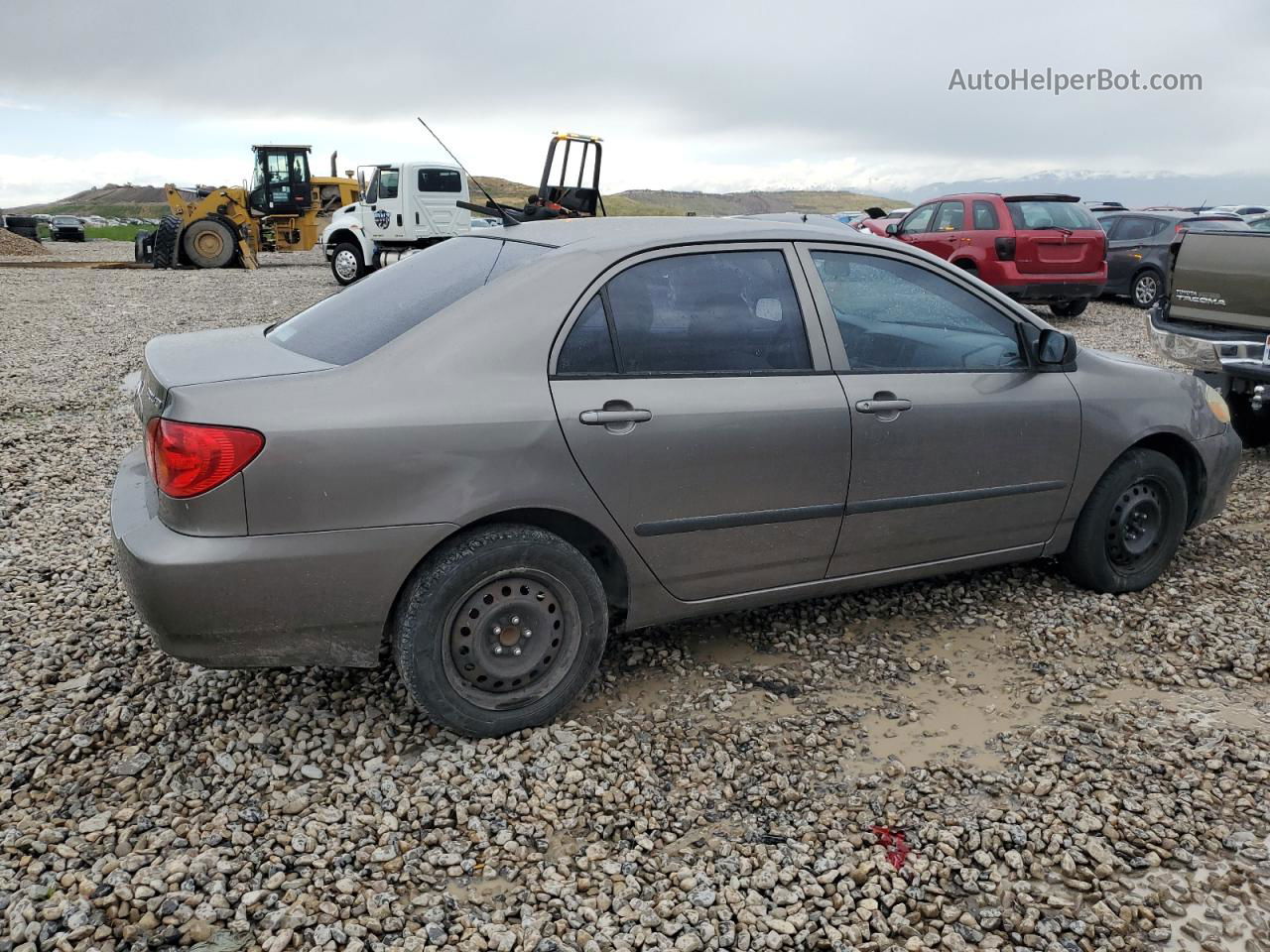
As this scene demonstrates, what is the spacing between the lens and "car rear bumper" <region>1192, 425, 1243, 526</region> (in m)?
4.64

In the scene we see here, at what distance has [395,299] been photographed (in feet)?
11.8

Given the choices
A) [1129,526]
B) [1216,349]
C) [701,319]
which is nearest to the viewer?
[701,319]

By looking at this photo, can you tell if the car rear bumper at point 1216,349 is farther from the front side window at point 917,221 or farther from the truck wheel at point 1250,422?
the front side window at point 917,221

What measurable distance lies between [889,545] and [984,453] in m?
0.53

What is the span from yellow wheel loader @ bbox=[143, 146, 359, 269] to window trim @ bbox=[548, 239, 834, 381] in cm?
2307

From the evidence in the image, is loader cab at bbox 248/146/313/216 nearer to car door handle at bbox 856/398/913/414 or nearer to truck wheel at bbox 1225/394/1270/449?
truck wheel at bbox 1225/394/1270/449

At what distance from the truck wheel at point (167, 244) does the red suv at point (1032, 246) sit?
18151 mm

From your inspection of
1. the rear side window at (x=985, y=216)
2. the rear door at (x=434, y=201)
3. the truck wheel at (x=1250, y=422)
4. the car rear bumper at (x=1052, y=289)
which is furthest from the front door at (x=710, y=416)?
the rear door at (x=434, y=201)

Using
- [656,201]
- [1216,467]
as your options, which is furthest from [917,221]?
[656,201]

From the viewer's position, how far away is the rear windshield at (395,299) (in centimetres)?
332

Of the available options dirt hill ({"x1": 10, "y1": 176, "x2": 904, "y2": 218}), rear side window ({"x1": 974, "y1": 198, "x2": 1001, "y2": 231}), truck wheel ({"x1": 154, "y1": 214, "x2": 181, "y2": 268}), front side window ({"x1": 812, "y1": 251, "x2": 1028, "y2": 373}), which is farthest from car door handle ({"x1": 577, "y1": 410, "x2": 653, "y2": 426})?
dirt hill ({"x1": 10, "y1": 176, "x2": 904, "y2": 218})

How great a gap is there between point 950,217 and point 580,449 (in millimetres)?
12726

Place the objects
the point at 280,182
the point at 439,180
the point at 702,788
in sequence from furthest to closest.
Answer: the point at 280,182 → the point at 439,180 → the point at 702,788

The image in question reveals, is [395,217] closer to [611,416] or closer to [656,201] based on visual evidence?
[611,416]
